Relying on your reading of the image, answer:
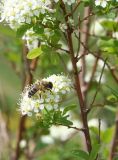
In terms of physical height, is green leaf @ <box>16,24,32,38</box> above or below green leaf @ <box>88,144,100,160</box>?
above

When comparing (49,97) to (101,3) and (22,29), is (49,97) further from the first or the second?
(101,3)

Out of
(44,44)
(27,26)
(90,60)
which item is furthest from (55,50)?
(90,60)

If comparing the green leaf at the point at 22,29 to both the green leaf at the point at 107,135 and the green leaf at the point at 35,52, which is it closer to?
the green leaf at the point at 35,52

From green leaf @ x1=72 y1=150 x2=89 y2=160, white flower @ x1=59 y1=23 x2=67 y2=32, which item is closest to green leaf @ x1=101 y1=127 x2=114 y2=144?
green leaf @ x1=72 y1=150 x2=89 y2=160

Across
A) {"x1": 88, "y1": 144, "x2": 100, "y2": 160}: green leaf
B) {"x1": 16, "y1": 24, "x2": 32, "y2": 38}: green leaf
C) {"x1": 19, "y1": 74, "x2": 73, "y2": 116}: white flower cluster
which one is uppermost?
{"x1": 16, "y1": 24, "x2": 32, "y2": 38}: green leaf

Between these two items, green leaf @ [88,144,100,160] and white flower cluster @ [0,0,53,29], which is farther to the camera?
green leaf @ [88,144,100,160]

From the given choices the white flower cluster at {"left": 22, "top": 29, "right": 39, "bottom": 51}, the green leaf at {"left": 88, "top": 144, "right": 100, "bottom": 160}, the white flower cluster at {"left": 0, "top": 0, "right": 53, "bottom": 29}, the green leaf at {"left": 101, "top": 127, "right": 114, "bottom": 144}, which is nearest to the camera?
the white flower cluster at {"left": 0, "top": 0, "right": 53, "bottom": 29}

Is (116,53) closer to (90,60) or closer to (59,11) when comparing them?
(59,11)

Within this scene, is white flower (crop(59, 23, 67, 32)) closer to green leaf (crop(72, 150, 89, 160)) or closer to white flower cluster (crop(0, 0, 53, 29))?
white flower cluster (crop(0, 0, 53, 29))
